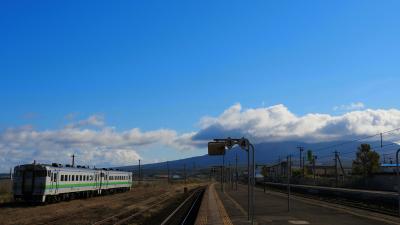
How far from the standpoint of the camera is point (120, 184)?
66.5 metres

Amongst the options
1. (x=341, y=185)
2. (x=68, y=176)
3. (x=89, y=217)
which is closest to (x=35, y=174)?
(x=68, y=176)

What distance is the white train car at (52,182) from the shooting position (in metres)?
36.6

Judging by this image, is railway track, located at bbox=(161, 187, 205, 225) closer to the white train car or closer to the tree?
the white train car

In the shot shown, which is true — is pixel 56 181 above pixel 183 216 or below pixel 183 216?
above

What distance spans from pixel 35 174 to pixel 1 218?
11.0 meters

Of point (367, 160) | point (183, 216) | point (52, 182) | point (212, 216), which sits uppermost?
point (367, 160)

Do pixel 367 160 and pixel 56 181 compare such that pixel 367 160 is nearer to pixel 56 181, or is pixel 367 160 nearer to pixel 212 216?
pixel 56 181

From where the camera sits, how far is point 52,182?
37781mm

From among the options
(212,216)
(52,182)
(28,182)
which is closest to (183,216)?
(212,216)

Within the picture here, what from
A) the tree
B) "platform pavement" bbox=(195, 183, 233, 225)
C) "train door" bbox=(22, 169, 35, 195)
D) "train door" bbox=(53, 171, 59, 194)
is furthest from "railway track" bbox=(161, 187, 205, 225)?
the tree

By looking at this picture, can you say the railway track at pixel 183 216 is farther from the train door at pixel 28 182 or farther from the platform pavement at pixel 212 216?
the train door at pixel 28 182

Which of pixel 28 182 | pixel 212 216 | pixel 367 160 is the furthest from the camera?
pixel 367 160

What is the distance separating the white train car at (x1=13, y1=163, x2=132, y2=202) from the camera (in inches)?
1442

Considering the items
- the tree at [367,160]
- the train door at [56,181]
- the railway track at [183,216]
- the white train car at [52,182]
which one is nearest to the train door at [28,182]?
the white train car at [52,182]
